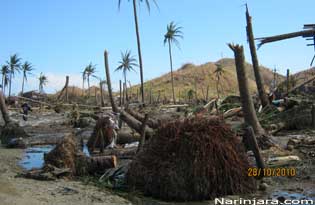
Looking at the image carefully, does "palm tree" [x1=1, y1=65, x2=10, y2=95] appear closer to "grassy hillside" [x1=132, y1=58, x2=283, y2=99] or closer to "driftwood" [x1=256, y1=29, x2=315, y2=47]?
"grassy hillside" [x1=132, y1=58, x2=283, y2=99]

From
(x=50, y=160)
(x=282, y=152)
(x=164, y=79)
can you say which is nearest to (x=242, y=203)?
(x=282, y=152)

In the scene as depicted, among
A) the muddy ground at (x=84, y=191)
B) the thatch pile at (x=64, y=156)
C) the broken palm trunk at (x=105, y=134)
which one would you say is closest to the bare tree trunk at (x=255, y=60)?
the broken palm trunk at (x=105, y=134)

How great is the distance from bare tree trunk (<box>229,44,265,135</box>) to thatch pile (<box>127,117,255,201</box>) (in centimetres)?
313

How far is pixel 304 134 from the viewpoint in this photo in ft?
49.2

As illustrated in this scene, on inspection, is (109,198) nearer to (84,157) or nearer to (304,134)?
(84,157)

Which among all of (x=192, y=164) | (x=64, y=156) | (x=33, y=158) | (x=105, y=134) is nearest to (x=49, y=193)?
(x=64, y=156)

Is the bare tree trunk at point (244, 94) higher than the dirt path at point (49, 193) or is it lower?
higher

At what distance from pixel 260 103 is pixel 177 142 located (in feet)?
34.4

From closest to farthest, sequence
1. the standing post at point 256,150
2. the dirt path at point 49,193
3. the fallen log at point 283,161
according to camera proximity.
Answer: the dirt path at point 49,193, the standing post at point 256,150, the fallen log at point 283,161

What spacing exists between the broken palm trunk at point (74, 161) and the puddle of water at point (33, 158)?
1464 mm

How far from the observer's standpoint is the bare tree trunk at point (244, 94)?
12.3m

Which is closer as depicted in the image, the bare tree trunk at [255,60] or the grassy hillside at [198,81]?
the bare tree trunk at [255,60]

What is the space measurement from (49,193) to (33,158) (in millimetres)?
6264
